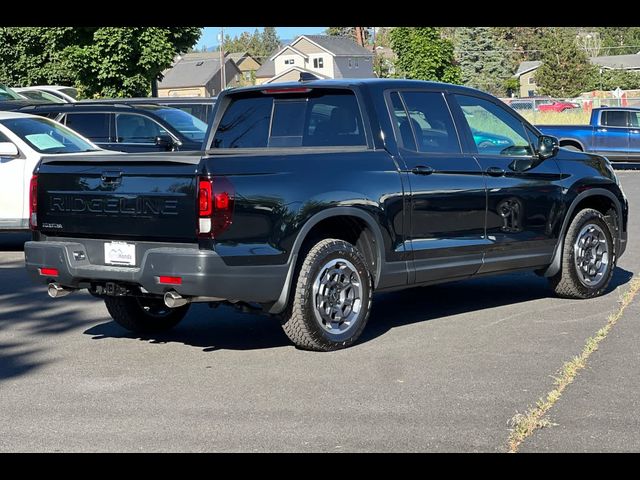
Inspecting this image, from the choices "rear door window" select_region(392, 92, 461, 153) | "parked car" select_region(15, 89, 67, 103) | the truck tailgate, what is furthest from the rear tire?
"parked car" select_region(15, 89, 67, 103)

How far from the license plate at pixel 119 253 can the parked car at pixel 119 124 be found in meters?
9.41

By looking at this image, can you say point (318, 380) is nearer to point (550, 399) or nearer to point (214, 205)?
point (214, 205)

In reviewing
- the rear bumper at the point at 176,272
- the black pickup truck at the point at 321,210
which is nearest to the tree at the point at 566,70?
the black pickup truck at the point at 321,210

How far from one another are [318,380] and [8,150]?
291 inches

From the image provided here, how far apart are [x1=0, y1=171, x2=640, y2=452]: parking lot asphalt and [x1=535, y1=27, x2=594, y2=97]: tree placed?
3327 inches

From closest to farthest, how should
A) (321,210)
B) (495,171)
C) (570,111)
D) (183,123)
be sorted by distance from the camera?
(321,210)
(495,171)
(183,123)
(570,111)

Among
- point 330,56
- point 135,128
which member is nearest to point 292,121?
point 135,128

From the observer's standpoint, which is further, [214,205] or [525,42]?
[525,42]

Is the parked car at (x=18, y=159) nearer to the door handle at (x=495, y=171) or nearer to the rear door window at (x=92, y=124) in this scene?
the rear door window at (x=92, y=124)

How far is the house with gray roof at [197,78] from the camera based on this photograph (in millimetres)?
116500

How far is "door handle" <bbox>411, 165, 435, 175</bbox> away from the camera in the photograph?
332 inches

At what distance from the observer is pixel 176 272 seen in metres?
7.30

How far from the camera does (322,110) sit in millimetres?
8648
